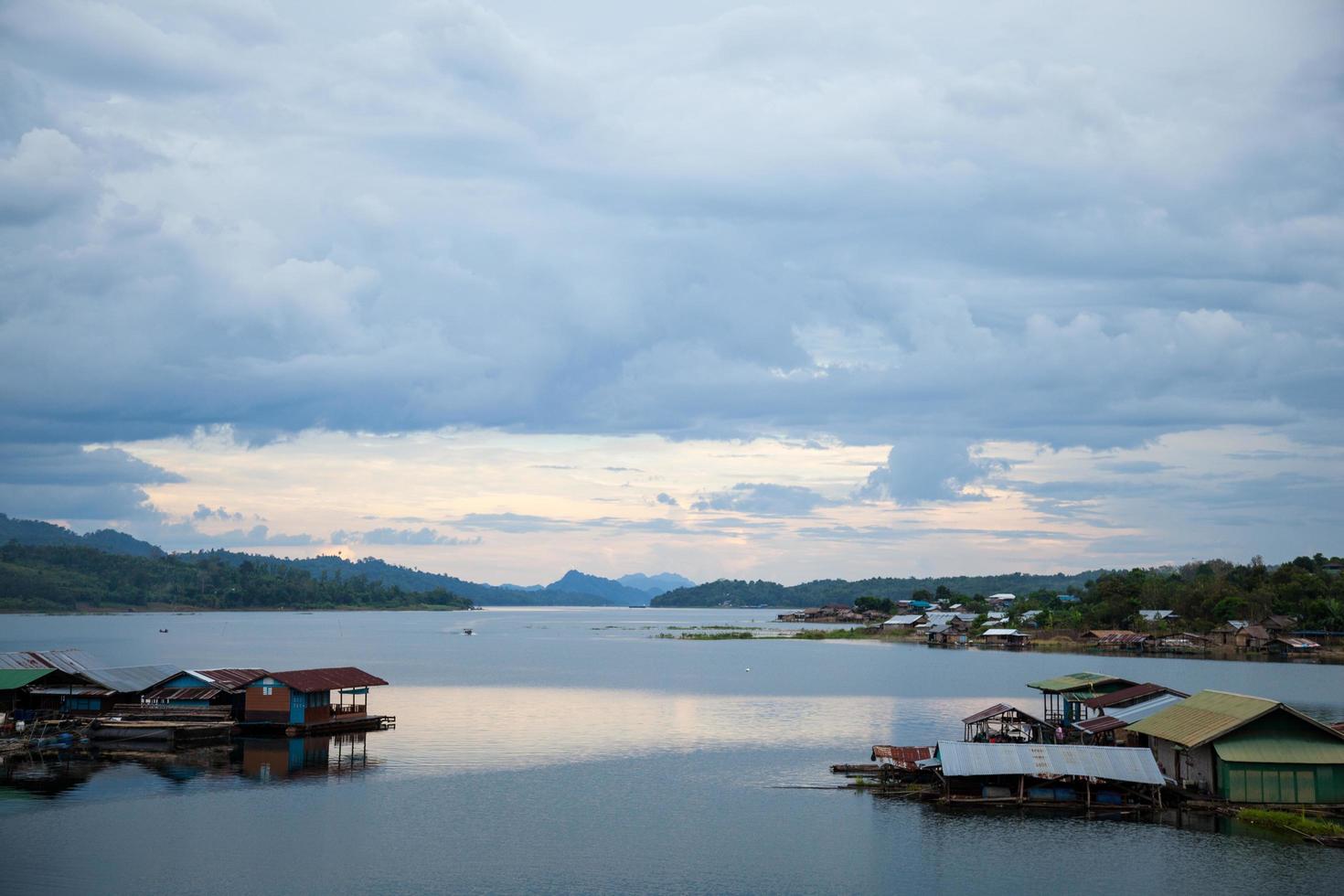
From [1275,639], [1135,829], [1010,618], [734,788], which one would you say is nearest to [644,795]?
[734,788]

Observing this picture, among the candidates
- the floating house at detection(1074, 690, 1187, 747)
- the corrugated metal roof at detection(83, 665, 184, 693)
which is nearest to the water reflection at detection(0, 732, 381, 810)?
the corrugated metal roof at detection(83, 665, 184, 693)

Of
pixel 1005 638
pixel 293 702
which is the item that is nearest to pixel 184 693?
pixel 293 702

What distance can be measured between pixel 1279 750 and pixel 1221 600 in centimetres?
11679

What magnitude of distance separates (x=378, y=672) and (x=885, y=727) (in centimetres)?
5777

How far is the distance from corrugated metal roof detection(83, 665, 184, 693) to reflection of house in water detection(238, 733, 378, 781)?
25.5ft

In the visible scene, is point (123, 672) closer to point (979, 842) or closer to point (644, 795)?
point (644, 795)

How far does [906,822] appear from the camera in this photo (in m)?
40.1

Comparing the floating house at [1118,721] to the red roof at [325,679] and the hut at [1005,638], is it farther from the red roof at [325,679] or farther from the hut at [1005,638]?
the hut at [1005,638]

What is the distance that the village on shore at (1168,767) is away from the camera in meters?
39.6

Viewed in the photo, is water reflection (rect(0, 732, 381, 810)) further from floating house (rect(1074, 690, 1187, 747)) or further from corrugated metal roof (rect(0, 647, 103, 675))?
floating house (rect(1074, 690, 1187, 747))

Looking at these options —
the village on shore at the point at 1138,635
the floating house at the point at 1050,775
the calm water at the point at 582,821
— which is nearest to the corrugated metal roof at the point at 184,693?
the calm water at the point at 582,821

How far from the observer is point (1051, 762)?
42.4 metres

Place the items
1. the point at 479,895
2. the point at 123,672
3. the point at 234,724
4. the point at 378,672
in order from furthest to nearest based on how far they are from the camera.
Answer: the point at 378,672, the point at 123,672, the point at 234,724, the point at 479,895

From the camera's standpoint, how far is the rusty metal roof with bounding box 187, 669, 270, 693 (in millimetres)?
59906
